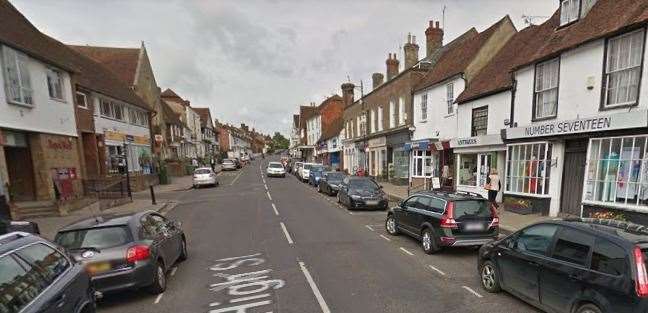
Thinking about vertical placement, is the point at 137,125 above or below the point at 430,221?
above

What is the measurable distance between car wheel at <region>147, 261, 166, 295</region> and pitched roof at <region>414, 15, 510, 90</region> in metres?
15.6

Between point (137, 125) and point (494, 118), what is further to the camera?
point (137, 125)

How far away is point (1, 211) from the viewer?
1012cm

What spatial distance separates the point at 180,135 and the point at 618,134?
41157 mm

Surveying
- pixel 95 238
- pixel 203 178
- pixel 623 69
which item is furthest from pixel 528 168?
pixel 203 178

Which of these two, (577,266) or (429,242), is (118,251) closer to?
(429,242)

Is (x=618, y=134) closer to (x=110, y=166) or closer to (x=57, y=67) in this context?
(x=57, y=67)

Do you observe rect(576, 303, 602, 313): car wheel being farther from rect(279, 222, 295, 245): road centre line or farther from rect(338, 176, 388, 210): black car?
rect(338, 176, 388, 210): black car

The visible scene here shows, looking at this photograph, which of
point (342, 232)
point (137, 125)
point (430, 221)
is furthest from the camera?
point (137, 125)

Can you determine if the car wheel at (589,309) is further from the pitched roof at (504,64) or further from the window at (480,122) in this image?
the window at (480,122)

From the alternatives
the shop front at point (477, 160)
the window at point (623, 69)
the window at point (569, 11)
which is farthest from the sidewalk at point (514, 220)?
the window at point (569, 11)

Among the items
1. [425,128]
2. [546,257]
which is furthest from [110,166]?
[546,257]

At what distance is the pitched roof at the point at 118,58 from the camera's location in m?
28.4

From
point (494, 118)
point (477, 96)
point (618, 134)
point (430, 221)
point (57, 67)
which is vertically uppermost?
point (57, 67)
